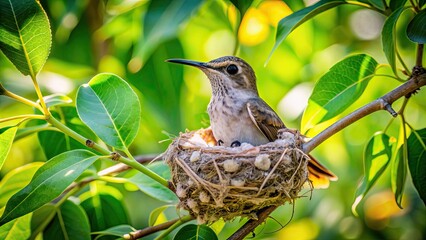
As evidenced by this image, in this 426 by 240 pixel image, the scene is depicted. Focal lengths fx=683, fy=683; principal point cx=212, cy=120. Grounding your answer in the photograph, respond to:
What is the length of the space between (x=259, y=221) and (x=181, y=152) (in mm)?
703

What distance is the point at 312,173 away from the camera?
4.00m

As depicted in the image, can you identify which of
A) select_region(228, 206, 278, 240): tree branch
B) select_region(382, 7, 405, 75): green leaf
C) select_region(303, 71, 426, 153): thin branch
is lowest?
select_region(228, 206, 278, 240): tree branch

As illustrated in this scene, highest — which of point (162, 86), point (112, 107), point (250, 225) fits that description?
point (112, 107)

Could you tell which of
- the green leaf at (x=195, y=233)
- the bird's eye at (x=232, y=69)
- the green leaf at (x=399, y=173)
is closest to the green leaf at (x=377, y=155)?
the green leaf at (x=399, y=173)

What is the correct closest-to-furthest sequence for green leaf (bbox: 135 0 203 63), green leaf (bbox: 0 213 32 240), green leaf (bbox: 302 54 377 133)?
green leaf (bbox: 302 54 377 133) → green leaf (bbox: 0 213 32 240) → green leaf (bbox: 135 0 203 63)

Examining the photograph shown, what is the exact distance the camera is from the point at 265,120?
4.27 metres

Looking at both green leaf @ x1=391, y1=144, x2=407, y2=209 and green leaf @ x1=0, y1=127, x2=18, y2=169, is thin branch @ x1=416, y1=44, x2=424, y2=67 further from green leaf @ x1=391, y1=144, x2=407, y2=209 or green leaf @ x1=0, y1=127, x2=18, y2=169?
green leaf @ x1=0, y1=127, x2=18, y2=169

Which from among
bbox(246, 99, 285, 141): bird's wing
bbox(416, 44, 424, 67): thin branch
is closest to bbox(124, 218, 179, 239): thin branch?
bbox(246, 99, 285, 141): bird's wing

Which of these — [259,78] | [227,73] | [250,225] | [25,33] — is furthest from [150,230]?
[259,78]

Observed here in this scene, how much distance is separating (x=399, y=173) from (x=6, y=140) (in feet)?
6.12

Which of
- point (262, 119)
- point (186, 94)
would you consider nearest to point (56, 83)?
point (186, 94)

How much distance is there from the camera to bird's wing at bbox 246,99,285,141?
13.9ft

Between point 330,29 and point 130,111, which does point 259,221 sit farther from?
point 330,29

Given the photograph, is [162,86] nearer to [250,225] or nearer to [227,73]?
[227,73]
